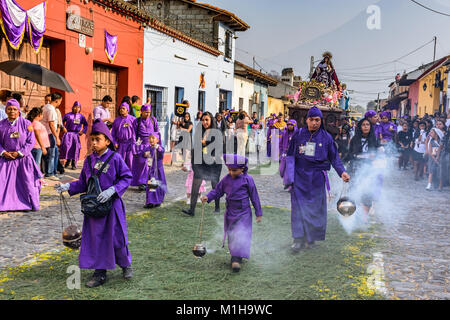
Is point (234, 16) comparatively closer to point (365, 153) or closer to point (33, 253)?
point (365, 153)

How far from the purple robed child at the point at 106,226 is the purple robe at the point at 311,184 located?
2.36 metres

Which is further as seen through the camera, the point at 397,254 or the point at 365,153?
the point at 365,153

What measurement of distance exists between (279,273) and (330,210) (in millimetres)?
4020

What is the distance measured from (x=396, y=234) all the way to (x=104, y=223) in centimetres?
446

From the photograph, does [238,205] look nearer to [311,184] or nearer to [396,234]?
[311,184]

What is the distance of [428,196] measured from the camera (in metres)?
10.6

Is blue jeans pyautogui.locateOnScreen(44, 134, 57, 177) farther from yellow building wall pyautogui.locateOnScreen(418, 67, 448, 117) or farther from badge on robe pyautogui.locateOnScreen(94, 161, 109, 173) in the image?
yellow building wall pyautogui.locateOnScreen(418, 67, 448, 117)

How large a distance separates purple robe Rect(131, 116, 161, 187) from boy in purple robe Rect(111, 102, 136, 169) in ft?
0.34

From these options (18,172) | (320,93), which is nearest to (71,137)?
(18,172)

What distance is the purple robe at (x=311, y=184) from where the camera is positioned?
5785 mm

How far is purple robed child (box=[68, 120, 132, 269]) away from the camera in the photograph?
4.23 meters

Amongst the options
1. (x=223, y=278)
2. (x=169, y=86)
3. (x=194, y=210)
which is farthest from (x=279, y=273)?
(x=169, y=86)

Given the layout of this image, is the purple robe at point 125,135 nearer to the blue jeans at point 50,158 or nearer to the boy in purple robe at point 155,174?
the boy in purple robe at point 155,174

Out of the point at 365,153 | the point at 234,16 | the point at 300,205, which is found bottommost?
the point at 300,205
